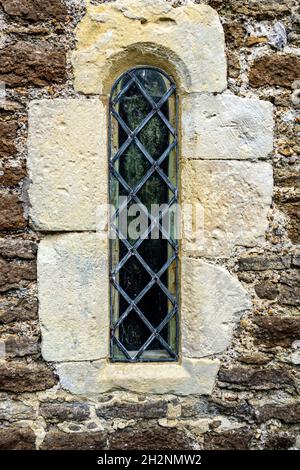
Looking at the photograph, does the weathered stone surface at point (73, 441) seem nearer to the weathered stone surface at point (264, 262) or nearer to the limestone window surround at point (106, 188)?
the limestone window surround at point (106, 188)

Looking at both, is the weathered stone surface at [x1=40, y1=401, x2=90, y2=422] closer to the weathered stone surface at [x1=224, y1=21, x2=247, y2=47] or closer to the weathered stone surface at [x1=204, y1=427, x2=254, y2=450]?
the weathered stone surface at [x1=204, y1=427, x2=254, y2=450]

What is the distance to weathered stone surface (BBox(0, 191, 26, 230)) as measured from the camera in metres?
2.13

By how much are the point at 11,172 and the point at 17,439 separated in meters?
1.23

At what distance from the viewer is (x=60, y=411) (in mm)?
2152

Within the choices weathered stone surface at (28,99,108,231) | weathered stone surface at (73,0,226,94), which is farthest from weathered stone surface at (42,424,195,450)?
weathered stone surface at (73,0,226,94)

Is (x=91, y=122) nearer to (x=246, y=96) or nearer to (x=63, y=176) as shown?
(x=63, y=176)

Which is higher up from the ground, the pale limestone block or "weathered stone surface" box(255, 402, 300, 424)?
the pale limestone block

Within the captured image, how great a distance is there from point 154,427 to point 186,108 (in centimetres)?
153

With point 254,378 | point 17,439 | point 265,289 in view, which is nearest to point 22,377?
point 17,439

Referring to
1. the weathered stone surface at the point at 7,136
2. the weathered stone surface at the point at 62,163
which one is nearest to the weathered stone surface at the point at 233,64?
the weathered stone surface at the point at 62,163

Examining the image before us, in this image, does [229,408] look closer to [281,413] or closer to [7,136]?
[281,413]

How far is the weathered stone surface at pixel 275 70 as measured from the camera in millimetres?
2225

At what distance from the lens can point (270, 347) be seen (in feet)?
7.29
